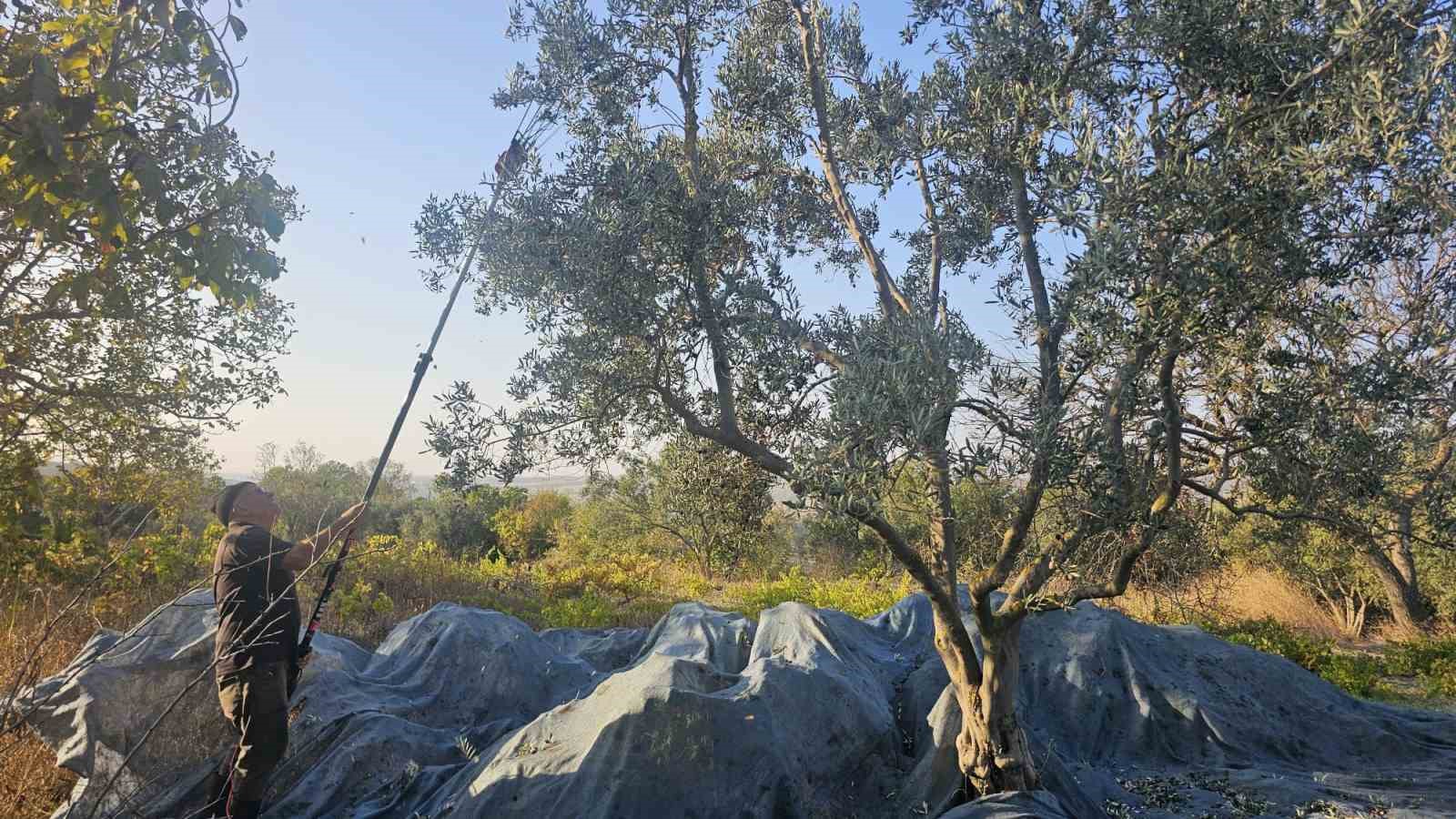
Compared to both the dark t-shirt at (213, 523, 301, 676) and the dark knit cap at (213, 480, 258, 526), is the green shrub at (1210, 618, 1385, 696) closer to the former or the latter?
the dark t-shirt at (213, 523, 301, 676)

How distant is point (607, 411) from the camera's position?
5.94 m

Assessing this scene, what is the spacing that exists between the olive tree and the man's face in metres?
1.84

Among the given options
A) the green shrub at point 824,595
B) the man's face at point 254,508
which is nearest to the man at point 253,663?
the man's face at point 254,508

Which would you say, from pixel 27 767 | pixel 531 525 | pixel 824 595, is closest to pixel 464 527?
pixel 531 525

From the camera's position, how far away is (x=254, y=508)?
590cm

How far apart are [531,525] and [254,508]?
81.9 ft

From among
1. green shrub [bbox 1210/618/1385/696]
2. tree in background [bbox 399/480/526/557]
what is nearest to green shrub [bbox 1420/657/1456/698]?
green shrub [bbox 1210/618/1385/696]

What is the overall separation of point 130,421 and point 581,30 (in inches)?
310

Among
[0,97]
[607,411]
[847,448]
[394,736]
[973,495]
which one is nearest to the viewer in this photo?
[0,97]

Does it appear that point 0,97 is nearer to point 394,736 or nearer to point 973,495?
point 394,736

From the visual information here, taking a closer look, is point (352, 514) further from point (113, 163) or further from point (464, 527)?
point (464, 527)

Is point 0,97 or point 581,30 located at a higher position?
point 581,30

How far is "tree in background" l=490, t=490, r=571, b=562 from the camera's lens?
25500 mm

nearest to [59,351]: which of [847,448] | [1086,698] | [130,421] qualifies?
[130,421]
